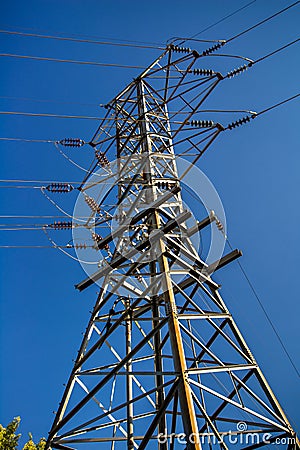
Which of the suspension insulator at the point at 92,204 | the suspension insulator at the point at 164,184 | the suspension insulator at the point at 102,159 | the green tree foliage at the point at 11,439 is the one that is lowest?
the green tree foliage at the point at 11,439

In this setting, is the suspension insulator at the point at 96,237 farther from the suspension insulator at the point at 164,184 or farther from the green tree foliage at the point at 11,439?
the green tree foliage at the point at 11,439

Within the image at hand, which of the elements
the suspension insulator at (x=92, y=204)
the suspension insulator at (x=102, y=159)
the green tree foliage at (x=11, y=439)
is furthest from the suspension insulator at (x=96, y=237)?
the green tree foliage at (x=11, y=439)

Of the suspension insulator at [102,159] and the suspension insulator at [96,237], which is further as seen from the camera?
the suspension insulator at [102,159]

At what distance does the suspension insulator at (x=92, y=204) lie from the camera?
9.49 metres

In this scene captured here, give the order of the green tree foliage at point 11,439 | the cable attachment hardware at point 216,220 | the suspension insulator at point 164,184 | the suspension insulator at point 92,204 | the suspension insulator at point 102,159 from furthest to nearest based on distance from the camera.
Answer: the green tree foliage at point 11,439 < the suspension insulator at point 102,159 < the suspension insulator at point 92,204 < the suspension insulator at point 164,184 < the cable attachment hardware at point 216,220

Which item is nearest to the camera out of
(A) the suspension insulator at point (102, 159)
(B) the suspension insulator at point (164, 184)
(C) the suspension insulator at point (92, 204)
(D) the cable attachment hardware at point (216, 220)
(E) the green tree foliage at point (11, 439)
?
(D) the cable attachment hardware at point (216, 220)

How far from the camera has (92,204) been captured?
9.63 m

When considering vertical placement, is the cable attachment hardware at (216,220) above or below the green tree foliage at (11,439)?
above

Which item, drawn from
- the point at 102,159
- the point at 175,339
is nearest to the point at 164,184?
the point at 102,159

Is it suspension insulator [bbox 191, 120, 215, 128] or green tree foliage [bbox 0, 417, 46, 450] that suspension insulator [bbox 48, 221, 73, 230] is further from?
green tree foliage [bbox 0, 417, 46, 450]

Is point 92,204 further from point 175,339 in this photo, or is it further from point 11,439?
point 11,439

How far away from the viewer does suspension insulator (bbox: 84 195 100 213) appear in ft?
31.1

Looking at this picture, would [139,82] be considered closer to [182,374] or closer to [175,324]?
[175,324]

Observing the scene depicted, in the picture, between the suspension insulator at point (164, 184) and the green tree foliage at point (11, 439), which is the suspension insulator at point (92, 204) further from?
the green tree foliage at point (11, 439)
